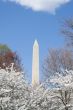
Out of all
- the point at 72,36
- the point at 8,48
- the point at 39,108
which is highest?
the point at 8,48

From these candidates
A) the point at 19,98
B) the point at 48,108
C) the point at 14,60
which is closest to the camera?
the point at 19,98

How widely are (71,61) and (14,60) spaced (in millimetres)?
15394

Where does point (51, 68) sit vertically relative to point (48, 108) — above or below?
above

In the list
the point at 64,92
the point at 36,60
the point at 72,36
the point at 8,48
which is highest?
the point at 8,48

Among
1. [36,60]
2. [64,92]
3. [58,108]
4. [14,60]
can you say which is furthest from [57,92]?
[14,60]

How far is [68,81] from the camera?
61.1 feet

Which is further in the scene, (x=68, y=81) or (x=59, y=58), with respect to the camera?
(x=59, y=58)

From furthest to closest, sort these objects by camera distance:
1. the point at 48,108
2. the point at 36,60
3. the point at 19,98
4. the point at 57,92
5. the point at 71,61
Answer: the point at 71,61
the point at 36,60
the point at 57,92
the point at 48,108
the point at 19,98

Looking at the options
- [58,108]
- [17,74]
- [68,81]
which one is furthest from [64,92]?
[17,74]

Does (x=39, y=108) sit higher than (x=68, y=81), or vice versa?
(x=68, y=81)

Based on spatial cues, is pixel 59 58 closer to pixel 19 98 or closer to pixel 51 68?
pixel 51 68

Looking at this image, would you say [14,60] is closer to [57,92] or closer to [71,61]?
[71,61]

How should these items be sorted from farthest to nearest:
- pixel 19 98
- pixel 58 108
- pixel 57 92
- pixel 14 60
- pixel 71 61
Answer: pixel 14 60 → pixel 71 61 → pixel 57 92 → pixel 58 108 → pixel 19 98

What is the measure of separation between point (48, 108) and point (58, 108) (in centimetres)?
103
